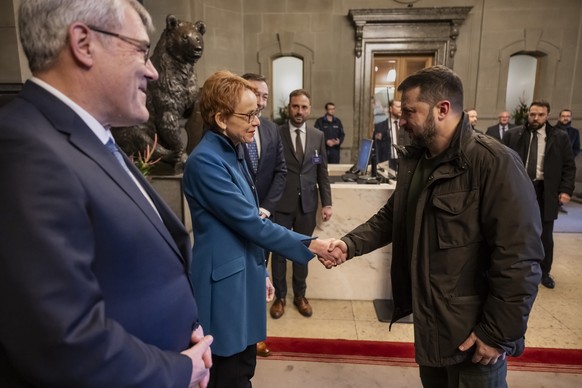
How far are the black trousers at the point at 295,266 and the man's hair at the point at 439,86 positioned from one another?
1.89 meters

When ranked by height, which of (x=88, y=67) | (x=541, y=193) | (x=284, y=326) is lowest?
(x=284, y=326)

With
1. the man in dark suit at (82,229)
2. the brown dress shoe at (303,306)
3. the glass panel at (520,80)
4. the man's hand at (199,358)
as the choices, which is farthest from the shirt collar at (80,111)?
the glass panel at (520,80)

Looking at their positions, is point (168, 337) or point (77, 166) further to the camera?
point (168, 337)

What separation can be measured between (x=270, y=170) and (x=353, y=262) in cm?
114

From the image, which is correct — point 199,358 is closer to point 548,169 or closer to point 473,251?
point 473,251

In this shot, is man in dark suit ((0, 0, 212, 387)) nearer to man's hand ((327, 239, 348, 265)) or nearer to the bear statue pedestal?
man's hand ((327, 239, 348, 265))

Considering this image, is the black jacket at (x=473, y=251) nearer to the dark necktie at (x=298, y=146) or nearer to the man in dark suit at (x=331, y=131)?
the dark necktie at (x=298, y=146)

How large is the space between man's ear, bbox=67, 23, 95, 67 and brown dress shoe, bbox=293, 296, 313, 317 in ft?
9.18

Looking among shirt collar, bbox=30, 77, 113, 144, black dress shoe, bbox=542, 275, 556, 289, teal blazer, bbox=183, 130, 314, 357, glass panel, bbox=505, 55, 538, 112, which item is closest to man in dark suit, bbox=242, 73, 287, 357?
teal blazer, bbox=183, 130, 314, 357

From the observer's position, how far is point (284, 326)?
308 cm

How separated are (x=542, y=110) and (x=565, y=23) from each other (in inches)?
286

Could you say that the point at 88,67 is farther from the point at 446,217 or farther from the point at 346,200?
the point at 346,200

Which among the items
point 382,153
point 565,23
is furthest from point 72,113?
point 565,23

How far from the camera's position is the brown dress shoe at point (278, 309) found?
127 inches
